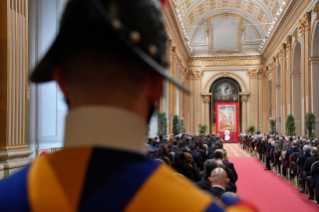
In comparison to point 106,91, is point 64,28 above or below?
above

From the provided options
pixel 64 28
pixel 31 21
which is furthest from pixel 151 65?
pixel 31 21

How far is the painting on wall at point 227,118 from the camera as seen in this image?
37969mm

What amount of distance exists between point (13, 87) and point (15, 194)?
5.97 metres

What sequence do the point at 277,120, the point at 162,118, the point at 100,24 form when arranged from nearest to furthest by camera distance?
the point at 100,24
the point at 162,118
the point at 277,120

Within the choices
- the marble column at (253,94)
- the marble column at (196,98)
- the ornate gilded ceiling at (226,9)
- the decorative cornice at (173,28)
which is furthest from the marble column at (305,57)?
the marble column at (196,98)

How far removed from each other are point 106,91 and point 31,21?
1022 cm

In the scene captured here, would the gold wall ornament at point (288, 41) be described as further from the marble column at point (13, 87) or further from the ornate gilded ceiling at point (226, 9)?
the marble column at point (13, 87)

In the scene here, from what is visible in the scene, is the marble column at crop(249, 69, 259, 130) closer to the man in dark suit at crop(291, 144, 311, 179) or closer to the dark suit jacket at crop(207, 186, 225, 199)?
the man in dark suit at crop(291, 144, 311, 179)

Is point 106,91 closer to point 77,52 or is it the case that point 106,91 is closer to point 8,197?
point 77,52

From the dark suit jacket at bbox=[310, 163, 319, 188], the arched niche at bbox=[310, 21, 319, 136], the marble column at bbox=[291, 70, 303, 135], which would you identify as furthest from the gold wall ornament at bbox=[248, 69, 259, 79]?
the dark suit jacket at bbox=[310, 163, 319, 188]

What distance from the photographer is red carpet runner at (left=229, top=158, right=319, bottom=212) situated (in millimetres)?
8273

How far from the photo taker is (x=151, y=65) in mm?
819

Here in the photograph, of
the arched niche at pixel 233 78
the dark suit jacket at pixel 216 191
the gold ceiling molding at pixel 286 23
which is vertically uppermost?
the gold ceiling molding at pixel 286 23

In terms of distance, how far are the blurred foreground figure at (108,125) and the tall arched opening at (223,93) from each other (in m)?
38.1
